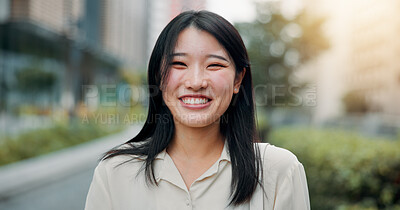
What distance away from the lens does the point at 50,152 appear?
10.9 m

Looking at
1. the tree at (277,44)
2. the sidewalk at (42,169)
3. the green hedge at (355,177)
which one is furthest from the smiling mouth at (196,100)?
the tree at (277,44)

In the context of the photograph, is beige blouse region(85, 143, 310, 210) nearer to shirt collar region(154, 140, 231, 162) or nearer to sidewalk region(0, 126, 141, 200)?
shirt collar region(154, 140, 231, 162)

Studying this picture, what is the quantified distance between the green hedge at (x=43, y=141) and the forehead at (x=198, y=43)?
8.49 metres

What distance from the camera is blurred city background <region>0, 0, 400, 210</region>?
16.7 feet

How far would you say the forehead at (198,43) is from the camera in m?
1.48

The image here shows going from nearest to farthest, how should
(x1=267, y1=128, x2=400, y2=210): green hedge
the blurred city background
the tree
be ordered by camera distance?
1. (x1=267, y1=128, x2=400, y2=210): green hedge
2. the blurred city background
3. the tree

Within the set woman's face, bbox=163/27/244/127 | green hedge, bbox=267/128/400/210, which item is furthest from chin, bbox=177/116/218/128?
green hedge, bbox=267/128/400/210

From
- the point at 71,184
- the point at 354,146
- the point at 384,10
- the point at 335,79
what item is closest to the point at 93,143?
the point at 71,184

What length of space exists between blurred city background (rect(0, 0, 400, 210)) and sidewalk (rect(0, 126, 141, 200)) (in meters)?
0.03

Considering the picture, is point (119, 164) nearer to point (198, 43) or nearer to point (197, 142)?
point (197, 142)

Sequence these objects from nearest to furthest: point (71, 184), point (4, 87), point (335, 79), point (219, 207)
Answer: point (219, 207) < point (71, 184) < point (4, 87) < point (335, 79)

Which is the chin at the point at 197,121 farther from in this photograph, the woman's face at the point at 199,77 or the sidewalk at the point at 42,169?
the sidewalk at the point at 42,169

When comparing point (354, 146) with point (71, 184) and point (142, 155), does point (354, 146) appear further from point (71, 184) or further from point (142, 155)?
point (71, 184)

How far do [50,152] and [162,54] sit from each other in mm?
10296
